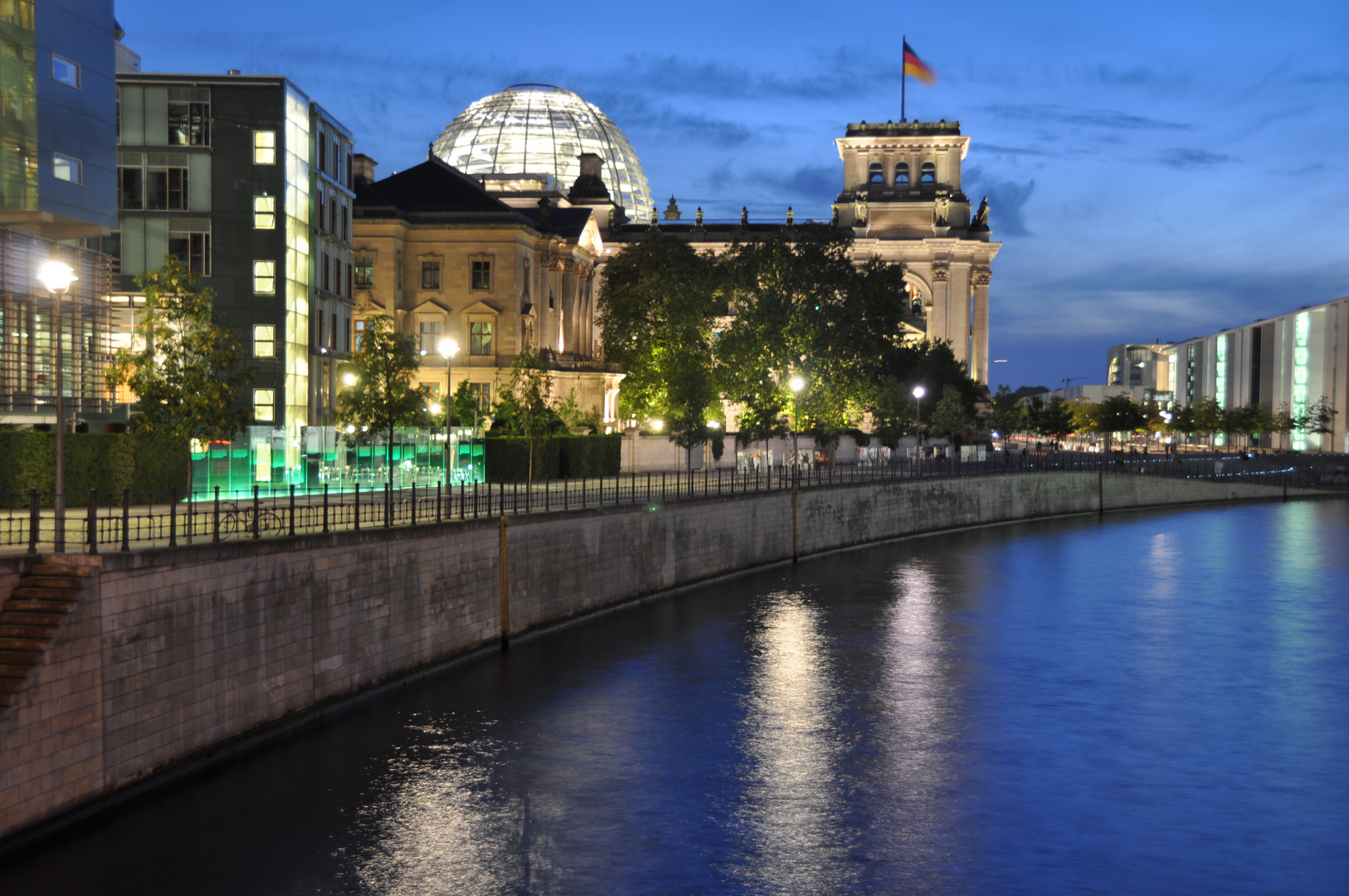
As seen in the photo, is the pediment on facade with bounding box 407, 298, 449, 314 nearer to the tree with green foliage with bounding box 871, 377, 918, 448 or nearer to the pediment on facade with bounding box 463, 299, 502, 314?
the pediment on facade with bounding box 463, 299, 502, 314

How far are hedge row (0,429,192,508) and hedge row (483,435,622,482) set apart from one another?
20.7 metres

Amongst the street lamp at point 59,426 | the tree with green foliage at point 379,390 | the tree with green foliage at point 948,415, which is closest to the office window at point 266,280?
the tree with green foliage at point 379,390

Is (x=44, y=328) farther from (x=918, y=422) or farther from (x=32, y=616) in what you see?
(x=918, y=422)

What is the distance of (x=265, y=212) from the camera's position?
58281 mm

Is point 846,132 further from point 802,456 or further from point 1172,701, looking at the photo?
point 1172,701

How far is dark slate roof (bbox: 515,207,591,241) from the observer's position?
105875 mm

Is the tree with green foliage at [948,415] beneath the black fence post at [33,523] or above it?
above

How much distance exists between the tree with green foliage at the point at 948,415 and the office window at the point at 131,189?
7093cm

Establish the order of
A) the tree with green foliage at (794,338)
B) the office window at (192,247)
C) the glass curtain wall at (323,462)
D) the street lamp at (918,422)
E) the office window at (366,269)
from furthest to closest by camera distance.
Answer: the street lamp at (918,422) < the office window at (366,269) < the tree with green foliage at (794,338) < the office window at (192,247) < the glass curtain wall at (323,462)

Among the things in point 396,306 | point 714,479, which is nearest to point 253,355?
point 714,479

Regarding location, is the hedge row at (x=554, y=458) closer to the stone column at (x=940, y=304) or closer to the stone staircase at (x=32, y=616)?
the stone staircase at (x=32, y=616)

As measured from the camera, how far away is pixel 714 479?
6072 centimetres

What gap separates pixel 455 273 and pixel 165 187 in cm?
3724

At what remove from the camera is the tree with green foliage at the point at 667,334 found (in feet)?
251
